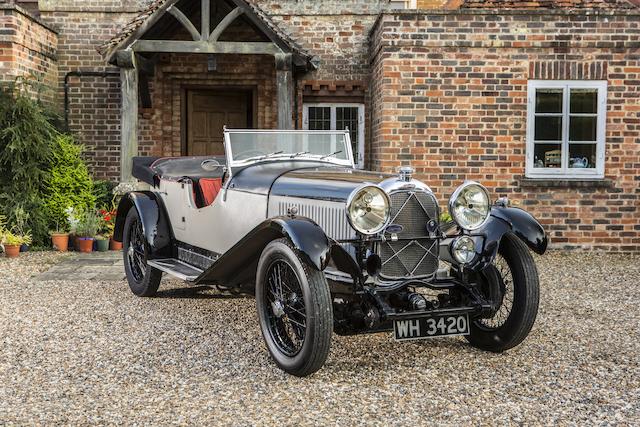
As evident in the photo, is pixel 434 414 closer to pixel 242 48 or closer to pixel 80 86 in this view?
pixel 242 48

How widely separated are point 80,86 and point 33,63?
1062 mm

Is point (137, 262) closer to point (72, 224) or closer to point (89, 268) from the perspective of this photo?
point (89, 268)

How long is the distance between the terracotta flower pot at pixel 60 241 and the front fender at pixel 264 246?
488 centimetres

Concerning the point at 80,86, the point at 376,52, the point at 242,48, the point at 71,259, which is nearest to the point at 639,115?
the point at 376,52

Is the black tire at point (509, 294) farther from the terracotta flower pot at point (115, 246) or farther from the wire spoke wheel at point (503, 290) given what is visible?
the terracotta flower pot at point (115, 246)

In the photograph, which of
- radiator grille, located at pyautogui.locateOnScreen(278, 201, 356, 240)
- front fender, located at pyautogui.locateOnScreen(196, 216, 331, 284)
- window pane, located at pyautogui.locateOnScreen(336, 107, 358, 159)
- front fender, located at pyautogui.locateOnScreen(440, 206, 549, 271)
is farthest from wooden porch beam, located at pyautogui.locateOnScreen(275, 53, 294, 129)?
front fender, located at pyautogui.locateOnScreen(440, 206, 549, 271)

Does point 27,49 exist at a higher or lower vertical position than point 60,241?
higher

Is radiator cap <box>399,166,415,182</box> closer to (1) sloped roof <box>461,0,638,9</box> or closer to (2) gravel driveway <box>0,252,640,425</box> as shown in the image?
(2) gravel driveway <box>0,252,640,425</box>

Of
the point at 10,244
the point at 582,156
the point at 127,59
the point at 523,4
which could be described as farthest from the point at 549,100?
the point at 10,244

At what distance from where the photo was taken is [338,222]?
14.5ft

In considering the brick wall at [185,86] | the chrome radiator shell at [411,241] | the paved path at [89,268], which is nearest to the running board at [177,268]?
the paved path at [89,268]

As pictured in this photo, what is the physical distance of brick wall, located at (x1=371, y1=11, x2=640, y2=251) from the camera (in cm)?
957

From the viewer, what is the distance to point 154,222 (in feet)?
21.2

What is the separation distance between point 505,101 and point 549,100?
1.94 ft
